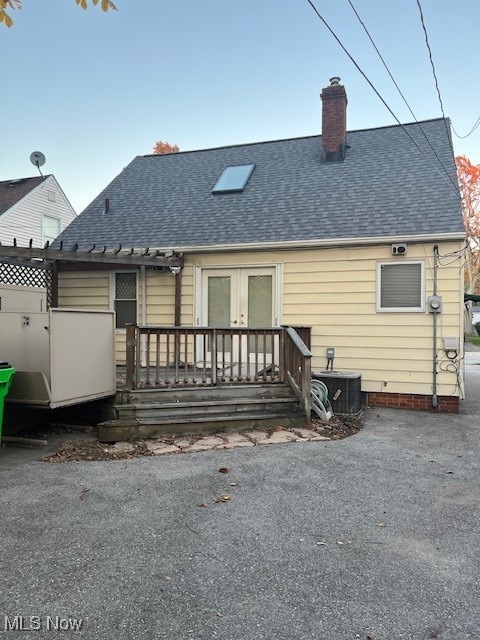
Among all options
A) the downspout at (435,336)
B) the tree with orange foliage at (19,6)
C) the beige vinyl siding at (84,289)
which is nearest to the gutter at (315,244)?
the downspout at (435,336)

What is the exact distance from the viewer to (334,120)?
371 inches

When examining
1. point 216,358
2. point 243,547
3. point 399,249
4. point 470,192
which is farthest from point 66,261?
point 470,192

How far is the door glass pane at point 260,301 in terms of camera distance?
8.18 m

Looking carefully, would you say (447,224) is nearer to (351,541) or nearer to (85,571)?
(351,541)

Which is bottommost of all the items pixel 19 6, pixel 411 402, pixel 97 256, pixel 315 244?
pixel 411 402

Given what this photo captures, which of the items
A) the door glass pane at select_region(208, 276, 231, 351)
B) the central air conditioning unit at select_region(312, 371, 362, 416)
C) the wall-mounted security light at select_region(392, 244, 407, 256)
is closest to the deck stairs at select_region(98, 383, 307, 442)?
the central air conditioning unit at select_region(312, 371, 362, 416)

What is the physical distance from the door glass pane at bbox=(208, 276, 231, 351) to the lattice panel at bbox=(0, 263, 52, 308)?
3254mm

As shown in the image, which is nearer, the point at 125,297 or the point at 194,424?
the point at 194,424

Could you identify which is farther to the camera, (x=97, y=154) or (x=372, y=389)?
(x=97, y=154)

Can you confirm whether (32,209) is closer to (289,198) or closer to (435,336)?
(289,198)

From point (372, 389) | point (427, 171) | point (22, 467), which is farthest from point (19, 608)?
point (427, 171)

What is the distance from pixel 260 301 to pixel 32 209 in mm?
15205

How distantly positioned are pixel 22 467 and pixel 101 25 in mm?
8906

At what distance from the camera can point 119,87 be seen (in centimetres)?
1377
